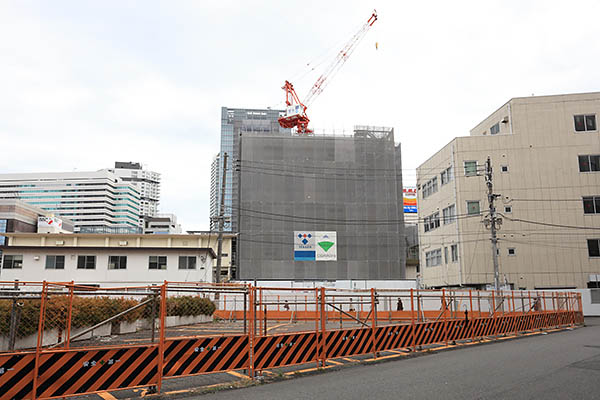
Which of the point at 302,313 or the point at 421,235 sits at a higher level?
the point at 421,235

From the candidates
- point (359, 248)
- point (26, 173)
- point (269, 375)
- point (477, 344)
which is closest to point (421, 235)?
point (359, 248)

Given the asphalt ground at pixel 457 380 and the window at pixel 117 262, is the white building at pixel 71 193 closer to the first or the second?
the window at pixel 117 262

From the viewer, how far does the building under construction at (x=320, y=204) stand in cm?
5147

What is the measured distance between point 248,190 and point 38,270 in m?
21.9

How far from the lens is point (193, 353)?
962cm

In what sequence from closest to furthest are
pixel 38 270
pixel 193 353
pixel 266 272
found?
pixel 193 353 < pixel 38 270 < pixel 266 272

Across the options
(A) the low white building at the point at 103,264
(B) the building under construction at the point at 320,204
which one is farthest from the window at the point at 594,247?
(A) the low white building at the point at 103,264

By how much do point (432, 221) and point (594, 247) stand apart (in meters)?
16.0

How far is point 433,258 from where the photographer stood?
54344 mm

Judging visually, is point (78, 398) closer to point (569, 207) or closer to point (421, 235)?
point (569, 207)

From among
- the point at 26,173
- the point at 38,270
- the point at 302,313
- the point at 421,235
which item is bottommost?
the point at 302,313

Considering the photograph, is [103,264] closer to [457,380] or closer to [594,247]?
[457,380]

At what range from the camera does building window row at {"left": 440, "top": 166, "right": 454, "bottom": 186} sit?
49.0 metres

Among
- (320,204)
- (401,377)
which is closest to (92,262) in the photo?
(320,204)
